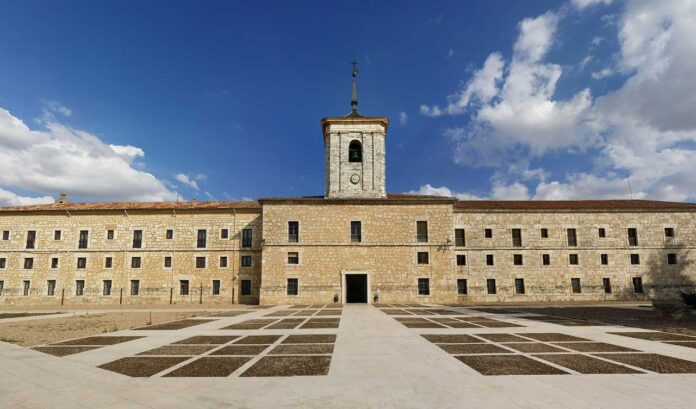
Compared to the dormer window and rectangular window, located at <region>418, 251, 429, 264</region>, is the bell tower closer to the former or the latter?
the dormer window

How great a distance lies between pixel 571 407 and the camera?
5.03 m

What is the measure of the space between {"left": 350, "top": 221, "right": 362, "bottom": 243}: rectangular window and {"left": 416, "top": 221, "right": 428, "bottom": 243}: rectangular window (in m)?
4.37

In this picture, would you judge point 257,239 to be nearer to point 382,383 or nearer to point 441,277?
point 441,277

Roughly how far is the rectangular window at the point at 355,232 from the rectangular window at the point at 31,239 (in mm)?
26757

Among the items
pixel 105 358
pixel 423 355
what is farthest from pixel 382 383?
pixel 105 358

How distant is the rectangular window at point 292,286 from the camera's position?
2781 centimetres

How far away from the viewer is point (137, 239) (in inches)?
1241

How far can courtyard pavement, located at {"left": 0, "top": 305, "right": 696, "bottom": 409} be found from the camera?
538cm

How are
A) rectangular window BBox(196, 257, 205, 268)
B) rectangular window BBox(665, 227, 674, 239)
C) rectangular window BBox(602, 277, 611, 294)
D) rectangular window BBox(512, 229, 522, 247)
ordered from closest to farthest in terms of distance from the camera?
rectangular window BBox(602, 277, 611, 294)
rectangular window BBox(512, 229, 522, 247)
rectangular window BBox(665, 227, 674, 239)
rectangular window BBox(196, 257, 205, 268)

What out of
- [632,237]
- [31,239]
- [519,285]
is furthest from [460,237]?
[31,239]

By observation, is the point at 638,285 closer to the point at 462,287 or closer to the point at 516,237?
the point at 516,237

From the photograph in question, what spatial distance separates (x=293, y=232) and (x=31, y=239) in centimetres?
2270

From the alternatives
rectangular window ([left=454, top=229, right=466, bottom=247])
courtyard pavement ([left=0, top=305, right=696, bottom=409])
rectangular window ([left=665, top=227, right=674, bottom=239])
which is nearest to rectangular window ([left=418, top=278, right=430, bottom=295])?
rectangular window ([left=454, top=229, right=466, bottom=247])

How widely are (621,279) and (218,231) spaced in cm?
3292
